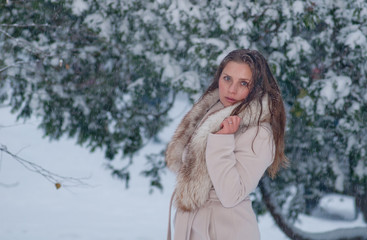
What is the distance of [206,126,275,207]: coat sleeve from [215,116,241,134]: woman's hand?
32mm

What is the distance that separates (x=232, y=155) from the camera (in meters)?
2.17

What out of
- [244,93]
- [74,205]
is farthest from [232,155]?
[74,205]

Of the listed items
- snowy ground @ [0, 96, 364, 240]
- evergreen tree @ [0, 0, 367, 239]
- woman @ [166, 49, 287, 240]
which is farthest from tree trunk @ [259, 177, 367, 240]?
woman @ [166, 49, 287, 240]

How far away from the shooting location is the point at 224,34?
5.08m

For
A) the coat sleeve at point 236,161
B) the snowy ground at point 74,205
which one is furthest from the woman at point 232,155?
the snowy ground at point 74,205

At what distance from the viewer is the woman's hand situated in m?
2.21

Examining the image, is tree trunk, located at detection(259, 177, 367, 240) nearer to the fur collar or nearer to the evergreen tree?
the evergreen tree

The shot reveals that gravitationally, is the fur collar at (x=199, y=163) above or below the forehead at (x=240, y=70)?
below

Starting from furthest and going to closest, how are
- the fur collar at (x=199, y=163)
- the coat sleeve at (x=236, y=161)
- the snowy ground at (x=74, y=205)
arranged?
the snowy ground at (x=74, y=205) < the fur collar at (x=199, y=163) < the coat sleeve at (x=236, y=161)

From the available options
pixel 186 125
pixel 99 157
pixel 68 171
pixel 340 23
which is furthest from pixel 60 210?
pixel 186 125

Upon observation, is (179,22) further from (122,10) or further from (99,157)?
(99,157)

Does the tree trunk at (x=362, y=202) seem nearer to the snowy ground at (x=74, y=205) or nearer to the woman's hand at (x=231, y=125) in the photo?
the snowy ground at (x=74, y=205)

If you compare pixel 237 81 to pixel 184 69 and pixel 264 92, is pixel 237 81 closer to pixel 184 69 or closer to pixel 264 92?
pixel 264 92

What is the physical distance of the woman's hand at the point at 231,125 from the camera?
2.21 m
